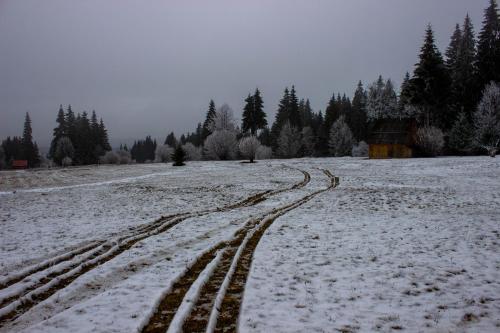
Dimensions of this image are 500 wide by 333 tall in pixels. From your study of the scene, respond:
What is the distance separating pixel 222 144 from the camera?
212 feet

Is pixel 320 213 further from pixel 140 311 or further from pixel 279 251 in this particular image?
pixel 140 311

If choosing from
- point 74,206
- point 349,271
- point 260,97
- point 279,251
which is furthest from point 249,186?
point 260,97

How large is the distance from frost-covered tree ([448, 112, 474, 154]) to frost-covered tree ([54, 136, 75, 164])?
92468mm

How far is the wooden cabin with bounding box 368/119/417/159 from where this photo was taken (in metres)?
52.6

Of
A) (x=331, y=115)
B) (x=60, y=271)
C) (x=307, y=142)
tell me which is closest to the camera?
(x=60, y=271)

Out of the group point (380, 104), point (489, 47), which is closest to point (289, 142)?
point (380, 104)

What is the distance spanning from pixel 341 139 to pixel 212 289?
73431mm

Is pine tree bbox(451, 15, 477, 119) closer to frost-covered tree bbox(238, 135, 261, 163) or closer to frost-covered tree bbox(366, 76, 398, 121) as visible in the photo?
frost-covered tree bbox(366, 76, 398, 121)

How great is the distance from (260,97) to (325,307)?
67995mm

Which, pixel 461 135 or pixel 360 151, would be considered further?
pixel 360 151

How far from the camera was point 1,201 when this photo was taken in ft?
70.4

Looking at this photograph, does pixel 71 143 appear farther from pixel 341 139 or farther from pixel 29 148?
pixel 341 139

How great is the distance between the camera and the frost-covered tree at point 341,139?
76875 millimetres

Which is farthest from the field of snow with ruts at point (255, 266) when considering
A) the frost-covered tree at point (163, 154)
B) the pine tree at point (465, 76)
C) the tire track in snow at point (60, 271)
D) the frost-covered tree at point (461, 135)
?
the frost-covered tree at point (163, 154)
